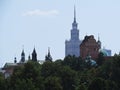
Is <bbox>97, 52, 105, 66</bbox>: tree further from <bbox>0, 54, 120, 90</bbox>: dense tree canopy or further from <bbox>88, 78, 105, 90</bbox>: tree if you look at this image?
<bbox>88, 78, 105, 90</bbox>: tree

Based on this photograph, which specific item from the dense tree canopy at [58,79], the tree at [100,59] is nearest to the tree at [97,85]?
the dense tree canopy at [58,79]

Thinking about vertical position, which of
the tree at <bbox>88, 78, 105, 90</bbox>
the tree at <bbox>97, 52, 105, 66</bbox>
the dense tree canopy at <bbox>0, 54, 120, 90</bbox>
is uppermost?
the tree at <bbox>97, 52, 105, 66</bbox>

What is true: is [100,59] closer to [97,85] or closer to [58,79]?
[58,79]

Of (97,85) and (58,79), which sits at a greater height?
(58,79)

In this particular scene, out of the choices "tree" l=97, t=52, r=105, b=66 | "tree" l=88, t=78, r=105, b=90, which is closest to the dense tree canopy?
"tree" l=88, t=78, r=105, b=90

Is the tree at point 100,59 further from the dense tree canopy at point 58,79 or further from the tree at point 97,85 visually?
the tree at point 97,85

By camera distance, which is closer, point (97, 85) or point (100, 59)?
point (97, 85)

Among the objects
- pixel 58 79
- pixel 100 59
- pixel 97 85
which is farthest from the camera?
pixel 100 59

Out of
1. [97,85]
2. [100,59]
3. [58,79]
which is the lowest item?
[97,85]

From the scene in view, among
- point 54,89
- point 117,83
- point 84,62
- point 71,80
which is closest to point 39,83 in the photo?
point 54,89

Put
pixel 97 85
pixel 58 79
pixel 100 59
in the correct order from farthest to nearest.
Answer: pixel 100 59, pixel 58 79, pixel 97 85

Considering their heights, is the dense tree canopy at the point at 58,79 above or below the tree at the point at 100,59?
Result: below

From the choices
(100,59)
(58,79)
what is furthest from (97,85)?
(100,59)

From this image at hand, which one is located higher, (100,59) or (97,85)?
(100,59)
